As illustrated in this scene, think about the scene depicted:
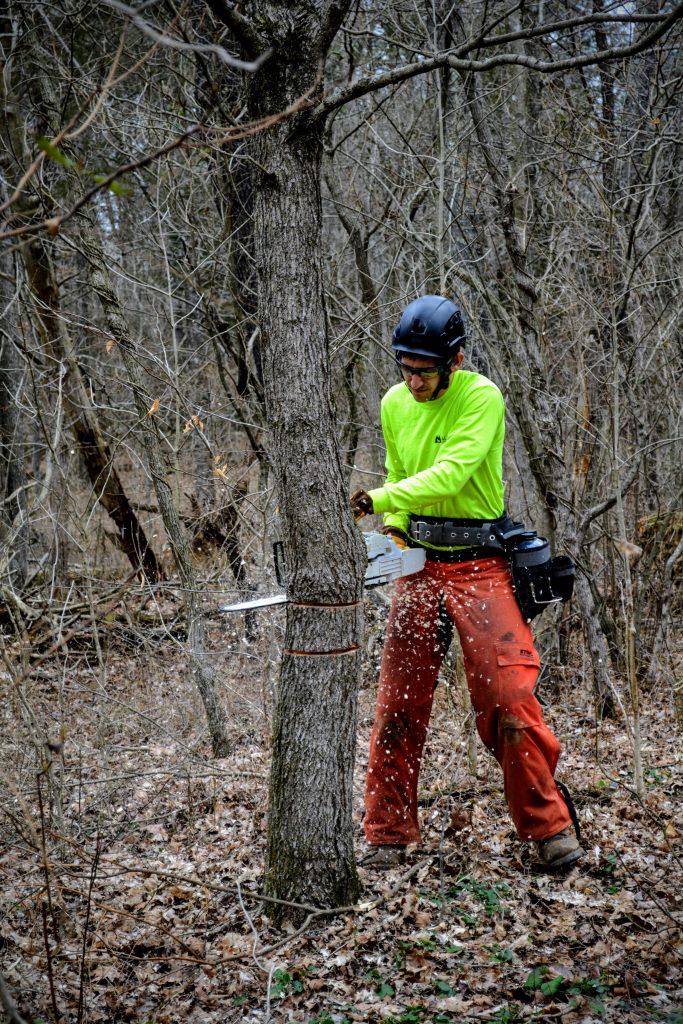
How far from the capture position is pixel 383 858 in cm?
403

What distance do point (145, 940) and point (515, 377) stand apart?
13.7 ft

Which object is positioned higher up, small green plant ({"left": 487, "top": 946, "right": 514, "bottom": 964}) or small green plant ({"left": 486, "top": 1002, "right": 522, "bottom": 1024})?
small green plant ({"left": 486, "top": 1002, "right": 522, "bottom": 1024})

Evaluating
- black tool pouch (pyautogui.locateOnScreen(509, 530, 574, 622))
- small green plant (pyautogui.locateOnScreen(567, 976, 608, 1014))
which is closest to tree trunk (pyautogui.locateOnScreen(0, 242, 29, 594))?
black tool pouch (pyautogui.locateOnScreen(509, 530, 574, 622))

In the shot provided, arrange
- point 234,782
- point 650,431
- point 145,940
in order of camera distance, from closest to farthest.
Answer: point 145,940 < point 234,782 < point 650,431

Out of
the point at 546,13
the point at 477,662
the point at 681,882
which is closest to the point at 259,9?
the point at 477,662

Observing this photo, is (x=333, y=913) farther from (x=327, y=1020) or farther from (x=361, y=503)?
(x=361, y=503)

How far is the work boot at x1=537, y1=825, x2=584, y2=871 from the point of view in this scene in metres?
3.86

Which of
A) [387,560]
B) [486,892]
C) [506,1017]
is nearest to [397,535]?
[387,560]

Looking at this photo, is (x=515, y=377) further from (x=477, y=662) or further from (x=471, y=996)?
(x=471, y=996)

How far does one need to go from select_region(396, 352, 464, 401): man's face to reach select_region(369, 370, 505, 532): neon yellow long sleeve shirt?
8 centimetres

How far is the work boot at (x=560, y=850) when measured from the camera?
3.86 metres

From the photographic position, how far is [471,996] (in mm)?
3078

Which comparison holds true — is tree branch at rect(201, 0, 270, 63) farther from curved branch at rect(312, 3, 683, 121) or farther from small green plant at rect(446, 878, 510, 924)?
small green plant at rect(446, 878, 510, 924)

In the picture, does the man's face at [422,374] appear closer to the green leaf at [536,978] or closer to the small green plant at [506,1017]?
the green leaf at [536,978]
